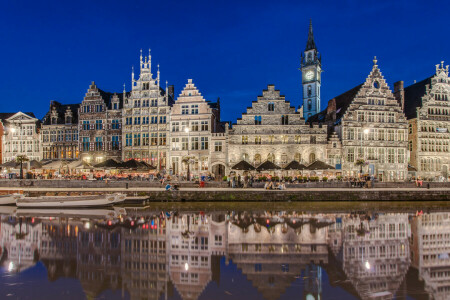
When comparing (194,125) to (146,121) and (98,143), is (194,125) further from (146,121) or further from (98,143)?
(98,143)

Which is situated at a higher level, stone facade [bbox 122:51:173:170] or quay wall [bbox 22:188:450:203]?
stone facade [bbox 122:51:173:170]

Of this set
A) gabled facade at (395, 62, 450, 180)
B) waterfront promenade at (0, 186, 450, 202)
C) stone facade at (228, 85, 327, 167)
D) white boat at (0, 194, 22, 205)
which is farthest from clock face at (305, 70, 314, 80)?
white boat at (0, 194, 22, 205)

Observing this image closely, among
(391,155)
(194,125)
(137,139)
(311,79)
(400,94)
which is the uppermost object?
(311,79)

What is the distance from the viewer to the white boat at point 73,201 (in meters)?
27.9

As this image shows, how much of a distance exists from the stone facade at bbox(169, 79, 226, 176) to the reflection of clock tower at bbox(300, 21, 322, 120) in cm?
4172

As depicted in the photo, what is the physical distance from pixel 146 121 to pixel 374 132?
29.7 m

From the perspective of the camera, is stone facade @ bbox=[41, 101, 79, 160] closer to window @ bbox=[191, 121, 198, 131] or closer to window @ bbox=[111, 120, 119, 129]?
window @ bbox=[111, 120, 119, 129]

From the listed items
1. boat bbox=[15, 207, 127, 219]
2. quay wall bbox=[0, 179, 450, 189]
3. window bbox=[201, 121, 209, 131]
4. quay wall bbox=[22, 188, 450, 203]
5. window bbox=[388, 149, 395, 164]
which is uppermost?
window bbox=[201, 121, 209, 131]

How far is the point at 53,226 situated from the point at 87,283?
1130cm

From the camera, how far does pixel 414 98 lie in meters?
49.1

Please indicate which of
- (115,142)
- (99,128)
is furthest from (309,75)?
(99,128)

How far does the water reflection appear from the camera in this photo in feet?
35.0

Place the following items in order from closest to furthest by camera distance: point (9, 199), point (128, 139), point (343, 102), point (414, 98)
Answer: point (9, 199), point (128, 139), point (343, 102), point (414, 98)

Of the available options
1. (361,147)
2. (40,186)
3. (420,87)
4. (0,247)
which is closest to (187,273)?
(0,247)
